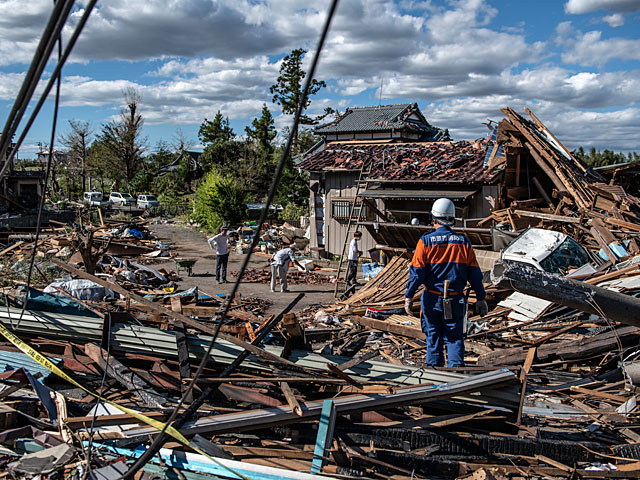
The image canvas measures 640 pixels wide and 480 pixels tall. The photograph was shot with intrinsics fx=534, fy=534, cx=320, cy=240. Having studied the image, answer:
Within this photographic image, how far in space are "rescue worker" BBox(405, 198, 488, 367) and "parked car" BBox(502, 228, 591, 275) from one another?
4.22 metres

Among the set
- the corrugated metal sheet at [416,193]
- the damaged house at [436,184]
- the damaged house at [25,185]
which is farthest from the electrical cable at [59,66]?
the damaged house at [25,185]

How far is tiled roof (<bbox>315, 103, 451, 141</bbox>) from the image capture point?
29.0 metres

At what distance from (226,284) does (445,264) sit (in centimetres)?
1068

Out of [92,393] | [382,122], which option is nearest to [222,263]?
[92,393]

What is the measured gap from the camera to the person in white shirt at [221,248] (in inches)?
579

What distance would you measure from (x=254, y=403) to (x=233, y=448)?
1.76ft

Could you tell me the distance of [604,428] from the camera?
439 cm

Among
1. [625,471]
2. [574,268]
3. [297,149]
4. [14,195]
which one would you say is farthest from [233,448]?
[297,149]

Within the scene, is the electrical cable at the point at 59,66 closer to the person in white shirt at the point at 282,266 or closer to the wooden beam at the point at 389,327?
the wooden beam at the point at 389,327

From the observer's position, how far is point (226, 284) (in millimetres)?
15453

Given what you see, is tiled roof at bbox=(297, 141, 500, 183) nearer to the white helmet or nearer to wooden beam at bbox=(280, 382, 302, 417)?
the white helmet

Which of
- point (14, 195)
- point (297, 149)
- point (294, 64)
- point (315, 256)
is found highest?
point (294, 64)

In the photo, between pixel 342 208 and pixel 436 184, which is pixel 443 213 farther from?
pixel 342 208

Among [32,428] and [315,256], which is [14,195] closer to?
[315,256]
